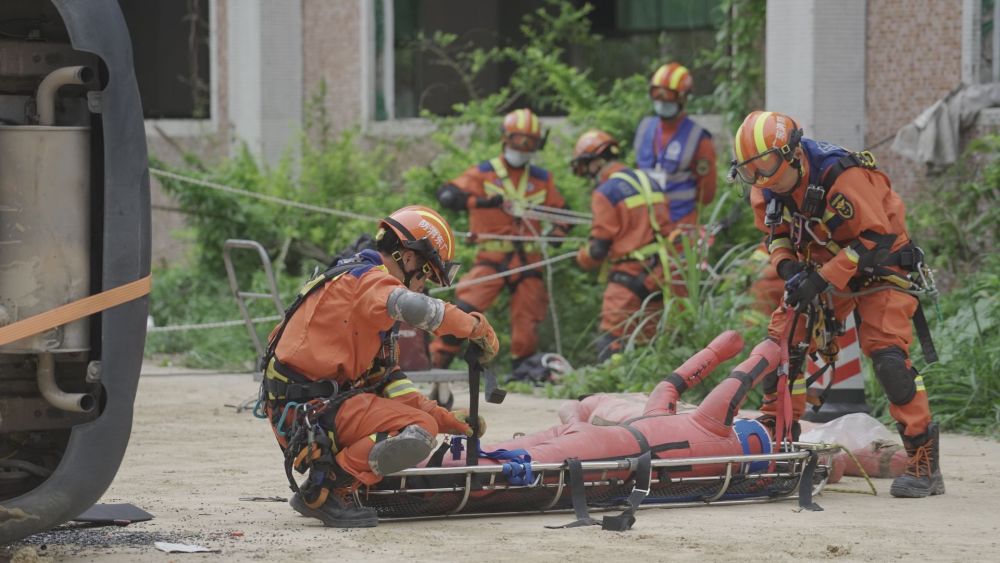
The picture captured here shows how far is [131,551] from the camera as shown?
19.4ft

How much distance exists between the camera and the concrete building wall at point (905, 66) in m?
13.0

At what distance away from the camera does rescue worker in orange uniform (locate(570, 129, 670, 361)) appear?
12.5 meters

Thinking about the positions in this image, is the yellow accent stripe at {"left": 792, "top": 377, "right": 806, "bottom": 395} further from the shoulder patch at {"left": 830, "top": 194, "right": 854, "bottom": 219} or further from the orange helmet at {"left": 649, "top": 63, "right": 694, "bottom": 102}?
the orange helmet at {"left": 649, "top": 63, "right": 694, "bottom": 102}

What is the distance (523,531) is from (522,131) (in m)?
6.84

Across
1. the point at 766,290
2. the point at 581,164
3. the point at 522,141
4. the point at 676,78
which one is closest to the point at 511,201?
the point at 522,141

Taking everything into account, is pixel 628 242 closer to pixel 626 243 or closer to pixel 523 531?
pixel 626 243

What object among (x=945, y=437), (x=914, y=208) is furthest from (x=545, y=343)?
(x=945, y=437)

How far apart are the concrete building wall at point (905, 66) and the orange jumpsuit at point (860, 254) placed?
5.42m

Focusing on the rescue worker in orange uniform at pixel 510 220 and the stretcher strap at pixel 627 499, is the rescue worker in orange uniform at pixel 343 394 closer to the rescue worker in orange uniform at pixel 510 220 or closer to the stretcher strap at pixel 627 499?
the stretcher strap at pixel 627 499

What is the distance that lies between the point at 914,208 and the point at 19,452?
862 cm

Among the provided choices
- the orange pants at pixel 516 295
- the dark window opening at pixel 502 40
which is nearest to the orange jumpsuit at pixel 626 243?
the orange pants at pixel 516 295

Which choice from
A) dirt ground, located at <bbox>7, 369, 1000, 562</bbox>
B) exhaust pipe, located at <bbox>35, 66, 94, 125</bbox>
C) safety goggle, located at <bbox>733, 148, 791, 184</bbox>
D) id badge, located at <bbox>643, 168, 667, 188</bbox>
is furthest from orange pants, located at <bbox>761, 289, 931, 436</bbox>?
id badge, located at <bbox>643, 168, 667, 188</bbox>

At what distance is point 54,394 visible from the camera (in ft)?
17.7

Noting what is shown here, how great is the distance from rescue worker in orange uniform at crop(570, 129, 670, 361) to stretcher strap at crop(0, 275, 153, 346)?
7.27m
